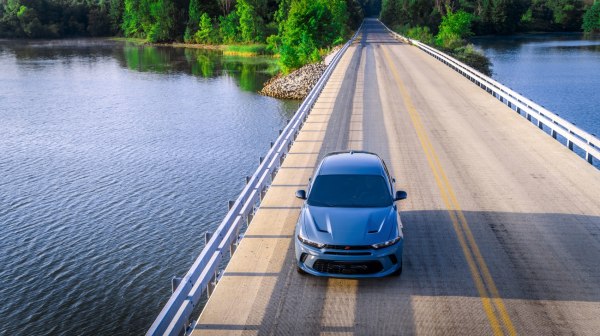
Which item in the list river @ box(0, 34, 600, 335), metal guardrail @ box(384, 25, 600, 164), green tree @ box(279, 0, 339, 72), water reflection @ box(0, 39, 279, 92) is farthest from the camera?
green tree @ box(279, 0, 339, 72)

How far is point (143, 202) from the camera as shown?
878 inches

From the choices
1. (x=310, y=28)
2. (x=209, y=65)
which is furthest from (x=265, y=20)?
(x=209, y=65)

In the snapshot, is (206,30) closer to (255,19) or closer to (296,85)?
(255,19)

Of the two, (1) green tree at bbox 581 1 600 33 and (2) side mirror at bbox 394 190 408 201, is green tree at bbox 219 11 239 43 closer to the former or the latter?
(1) green tree at bbox 581 1 600 33

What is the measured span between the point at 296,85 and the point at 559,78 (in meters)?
24.5

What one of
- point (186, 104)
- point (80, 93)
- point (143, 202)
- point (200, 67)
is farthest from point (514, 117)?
point (200, 67)

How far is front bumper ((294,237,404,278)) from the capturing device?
362 inches

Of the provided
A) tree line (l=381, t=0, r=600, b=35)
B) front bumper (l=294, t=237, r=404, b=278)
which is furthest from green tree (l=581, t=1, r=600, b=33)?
front bumper (l=294, t=237, r=404, b=278)

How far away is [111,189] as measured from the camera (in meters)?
23.9

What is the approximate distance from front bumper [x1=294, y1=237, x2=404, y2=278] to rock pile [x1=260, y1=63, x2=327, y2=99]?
38854 mm

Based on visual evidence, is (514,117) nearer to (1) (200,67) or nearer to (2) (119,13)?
(1) (200,67)

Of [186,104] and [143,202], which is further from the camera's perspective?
[186,104]

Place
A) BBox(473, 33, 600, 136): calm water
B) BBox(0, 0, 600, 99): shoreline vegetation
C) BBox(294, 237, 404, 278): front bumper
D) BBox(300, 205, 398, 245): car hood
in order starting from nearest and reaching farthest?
1. BBox(294, 237, 404, 278): front bumper
2. BBox(300, 205, 398, 245): car hood
3. BBox(473, 33, 600, 136): calm water
4. BBox(0, 0, 600, 99): shoreline vegetation

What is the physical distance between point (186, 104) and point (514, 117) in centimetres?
2738
